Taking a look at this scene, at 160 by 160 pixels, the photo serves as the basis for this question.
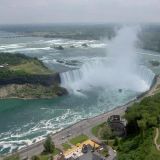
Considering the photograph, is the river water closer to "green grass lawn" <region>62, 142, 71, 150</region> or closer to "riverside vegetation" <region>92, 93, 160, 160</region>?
"green grass lawn" <region>62, 142, 71, 150</region>

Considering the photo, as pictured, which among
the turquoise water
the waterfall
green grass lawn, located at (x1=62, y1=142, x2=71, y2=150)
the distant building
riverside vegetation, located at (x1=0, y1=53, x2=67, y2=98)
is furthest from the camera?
the waterfall

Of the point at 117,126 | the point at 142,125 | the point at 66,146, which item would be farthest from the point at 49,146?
the point at 142,125

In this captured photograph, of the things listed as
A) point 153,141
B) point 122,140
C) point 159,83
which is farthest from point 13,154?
point 159,83

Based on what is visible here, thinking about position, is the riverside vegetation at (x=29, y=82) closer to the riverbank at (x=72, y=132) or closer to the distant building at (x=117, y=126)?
the riverbank at (x=72, y=132)

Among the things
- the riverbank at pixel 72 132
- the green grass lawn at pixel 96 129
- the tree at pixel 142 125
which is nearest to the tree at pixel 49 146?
the riverbank at pixel 72 132

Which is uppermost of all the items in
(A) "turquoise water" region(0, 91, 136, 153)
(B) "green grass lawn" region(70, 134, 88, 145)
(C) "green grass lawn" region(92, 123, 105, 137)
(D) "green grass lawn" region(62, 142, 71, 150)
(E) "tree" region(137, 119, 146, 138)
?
(E) "tree" region(137, 119, 146, 138)

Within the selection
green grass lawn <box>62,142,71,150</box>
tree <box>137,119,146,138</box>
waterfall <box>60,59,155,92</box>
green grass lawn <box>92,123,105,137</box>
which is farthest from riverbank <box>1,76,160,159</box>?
waterfall <box>60,59,155,92</box>

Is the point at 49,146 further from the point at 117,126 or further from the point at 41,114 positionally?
the point at 41,114

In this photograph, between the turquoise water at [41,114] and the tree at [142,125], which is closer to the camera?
the tree at [142,125]

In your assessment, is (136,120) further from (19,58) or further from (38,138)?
(19,58)
